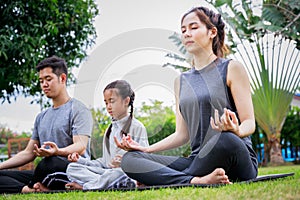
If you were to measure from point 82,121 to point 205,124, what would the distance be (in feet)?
3.08

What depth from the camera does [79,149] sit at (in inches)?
116

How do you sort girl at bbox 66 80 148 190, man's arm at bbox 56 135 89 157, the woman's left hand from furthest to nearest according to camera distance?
1. man's arm at bbox 56 135 89 157
2. girl at bbox 66 80 148 190
3. the woman's left hand

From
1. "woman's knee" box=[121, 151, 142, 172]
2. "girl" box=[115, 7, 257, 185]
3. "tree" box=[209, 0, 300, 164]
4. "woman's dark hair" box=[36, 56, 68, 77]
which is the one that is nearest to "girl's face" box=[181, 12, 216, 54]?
"girl" box=[115, 7, 257, 185]

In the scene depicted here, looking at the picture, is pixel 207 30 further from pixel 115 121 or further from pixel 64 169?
pixel 64 169

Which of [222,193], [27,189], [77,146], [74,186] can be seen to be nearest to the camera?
[222,193]

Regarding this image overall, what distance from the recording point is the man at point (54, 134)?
280 centimetres

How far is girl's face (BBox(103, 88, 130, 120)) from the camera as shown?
2.80 metres

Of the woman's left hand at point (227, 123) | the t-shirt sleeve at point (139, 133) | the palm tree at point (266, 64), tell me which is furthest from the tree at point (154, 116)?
the palm tree at point (266, 64)

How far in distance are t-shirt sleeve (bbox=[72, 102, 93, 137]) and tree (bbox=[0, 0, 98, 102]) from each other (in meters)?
3.36

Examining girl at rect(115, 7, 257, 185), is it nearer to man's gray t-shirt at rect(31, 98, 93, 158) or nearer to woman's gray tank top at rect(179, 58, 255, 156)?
woman's gray tank top at rect(179, 58, 255, 156)

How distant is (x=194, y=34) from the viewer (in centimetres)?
254

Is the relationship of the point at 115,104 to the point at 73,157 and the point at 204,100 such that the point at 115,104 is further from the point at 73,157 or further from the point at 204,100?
the point at 204,100

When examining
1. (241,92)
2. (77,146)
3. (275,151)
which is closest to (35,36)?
(77,146)

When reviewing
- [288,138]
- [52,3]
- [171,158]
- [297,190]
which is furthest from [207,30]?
[288,138]
